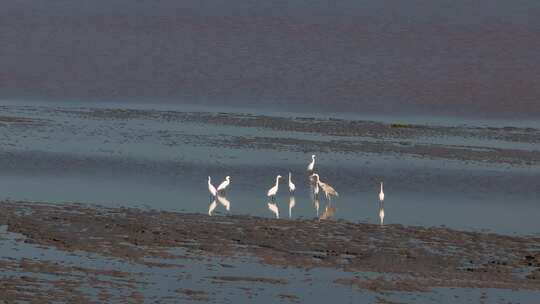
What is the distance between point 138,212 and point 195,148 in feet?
22.3

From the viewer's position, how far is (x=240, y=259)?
1592 centimetres

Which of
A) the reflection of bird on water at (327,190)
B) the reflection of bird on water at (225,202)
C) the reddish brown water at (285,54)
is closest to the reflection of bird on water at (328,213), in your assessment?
the reflection of bird on water at (327,190)

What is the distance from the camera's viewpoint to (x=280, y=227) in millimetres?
18062

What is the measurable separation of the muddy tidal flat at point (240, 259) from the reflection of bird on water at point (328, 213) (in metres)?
0.48

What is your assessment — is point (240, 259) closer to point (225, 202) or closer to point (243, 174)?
point (225, 202)

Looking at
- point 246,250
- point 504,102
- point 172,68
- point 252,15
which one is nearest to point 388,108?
point 504,102

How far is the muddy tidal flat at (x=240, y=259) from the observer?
14273 mm

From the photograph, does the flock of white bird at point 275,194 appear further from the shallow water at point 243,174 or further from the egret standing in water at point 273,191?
the shallow water at point 243,174

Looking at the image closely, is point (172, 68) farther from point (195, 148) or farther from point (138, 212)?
point (138, 212)

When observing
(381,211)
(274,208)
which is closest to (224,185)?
(274,208)

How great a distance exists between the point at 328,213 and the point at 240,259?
3880 millimetres

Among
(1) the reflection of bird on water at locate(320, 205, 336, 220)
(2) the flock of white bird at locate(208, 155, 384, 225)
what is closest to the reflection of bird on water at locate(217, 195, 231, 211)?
(2) the flock of white bird at locate(208, 155, 384, 225)

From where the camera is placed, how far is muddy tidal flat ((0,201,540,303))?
46.8ft

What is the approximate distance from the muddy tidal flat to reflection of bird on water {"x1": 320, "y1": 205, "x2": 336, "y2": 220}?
480 millimetres
